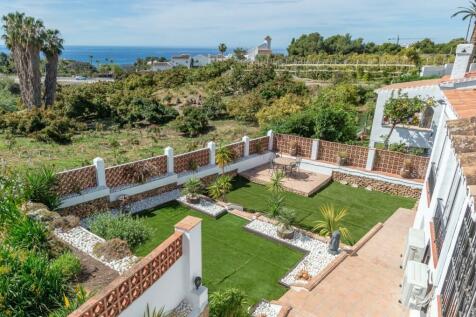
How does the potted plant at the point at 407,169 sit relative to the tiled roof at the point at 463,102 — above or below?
below

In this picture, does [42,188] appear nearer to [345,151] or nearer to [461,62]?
[345,151]

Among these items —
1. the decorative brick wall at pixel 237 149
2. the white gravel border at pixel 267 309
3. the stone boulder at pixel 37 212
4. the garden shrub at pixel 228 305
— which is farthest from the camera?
the decorative brick wall at pixel 237 149

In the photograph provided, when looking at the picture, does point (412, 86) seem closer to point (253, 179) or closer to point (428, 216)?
point (253, 179)

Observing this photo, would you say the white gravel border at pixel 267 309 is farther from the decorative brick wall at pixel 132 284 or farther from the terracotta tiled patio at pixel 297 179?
the terracotta tiled patio at pixel 297 179

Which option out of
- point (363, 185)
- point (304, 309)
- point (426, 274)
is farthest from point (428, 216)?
point (363, 185)

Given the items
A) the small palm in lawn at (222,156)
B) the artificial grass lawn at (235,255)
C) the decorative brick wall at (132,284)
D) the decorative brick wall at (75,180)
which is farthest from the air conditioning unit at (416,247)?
the decorative brick wall at (75,180)

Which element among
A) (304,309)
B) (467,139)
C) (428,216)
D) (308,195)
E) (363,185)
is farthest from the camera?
(363,185)

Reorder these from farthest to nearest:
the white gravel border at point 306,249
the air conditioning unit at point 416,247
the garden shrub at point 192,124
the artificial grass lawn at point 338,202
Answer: the garden shrub at point 192,124 < the artificial grass lawn at point 338,202 < the white gravel border at point 306,249 < the air conditioning unit at point 416,247
